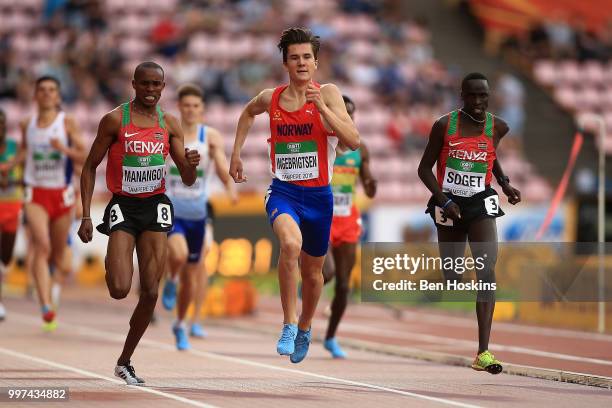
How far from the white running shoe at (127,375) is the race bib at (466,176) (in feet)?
10.2

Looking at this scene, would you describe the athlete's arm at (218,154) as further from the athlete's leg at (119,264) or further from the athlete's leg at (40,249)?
the athlete's leg at (119,264)

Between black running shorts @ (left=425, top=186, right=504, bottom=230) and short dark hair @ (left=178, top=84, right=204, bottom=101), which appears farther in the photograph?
short dark hair @ (left=178, top=84, right=204, bottom=101)

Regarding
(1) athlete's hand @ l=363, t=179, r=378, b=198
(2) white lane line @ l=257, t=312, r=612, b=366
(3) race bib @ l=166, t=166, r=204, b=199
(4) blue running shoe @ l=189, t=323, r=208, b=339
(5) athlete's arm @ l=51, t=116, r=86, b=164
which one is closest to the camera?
(2) white lane line @ l=257, t=312, r=612, b=366

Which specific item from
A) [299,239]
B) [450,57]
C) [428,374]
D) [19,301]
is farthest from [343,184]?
[450,57]

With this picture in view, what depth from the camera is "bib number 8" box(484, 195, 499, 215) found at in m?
11.1

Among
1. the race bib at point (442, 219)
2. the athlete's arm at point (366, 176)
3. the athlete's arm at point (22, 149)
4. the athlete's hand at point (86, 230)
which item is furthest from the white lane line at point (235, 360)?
the athlete's hand at point (86, 230)

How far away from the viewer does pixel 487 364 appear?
10.6 metres

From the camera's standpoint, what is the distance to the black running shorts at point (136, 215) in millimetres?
10461

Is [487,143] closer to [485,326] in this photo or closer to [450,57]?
[485,326]

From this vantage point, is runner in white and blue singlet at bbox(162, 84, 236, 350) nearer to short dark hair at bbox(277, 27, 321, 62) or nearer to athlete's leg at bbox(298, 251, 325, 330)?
athlete's leg at bbox(298, 251, 325, 330)

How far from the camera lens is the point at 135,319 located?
10477mm

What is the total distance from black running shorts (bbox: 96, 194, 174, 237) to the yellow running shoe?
2760mm

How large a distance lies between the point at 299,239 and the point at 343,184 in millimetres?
3964

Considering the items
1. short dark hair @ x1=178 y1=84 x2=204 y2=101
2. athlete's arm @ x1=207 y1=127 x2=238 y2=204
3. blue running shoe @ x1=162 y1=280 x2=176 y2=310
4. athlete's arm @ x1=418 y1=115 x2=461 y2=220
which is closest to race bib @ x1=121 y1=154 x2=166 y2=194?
athlete's arm @ x1=418 y1=115 x2=461 y2=220
